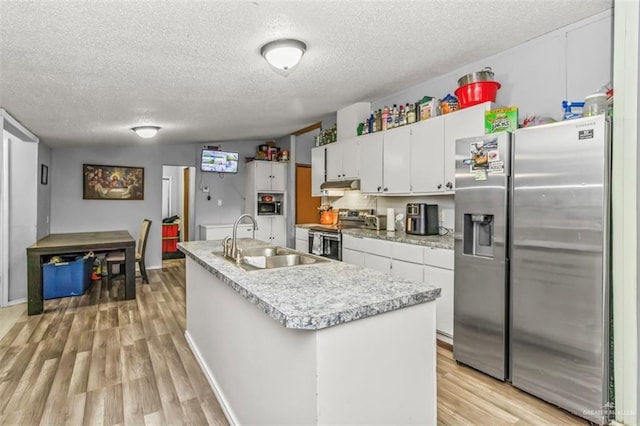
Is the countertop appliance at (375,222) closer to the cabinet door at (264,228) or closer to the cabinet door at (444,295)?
the cabinet door at (444,295)

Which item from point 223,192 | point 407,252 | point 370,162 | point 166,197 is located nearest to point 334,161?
point 370,162

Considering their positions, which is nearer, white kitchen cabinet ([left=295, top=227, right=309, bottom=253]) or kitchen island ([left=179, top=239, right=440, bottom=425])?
kitchen island ([left=179, top=239, right=440, bottom=425])

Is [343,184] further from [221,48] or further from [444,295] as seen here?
[221,48]

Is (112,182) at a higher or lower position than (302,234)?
higher

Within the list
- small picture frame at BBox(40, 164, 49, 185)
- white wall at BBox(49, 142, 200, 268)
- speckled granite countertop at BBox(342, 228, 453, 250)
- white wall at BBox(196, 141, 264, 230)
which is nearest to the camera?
speckled granite countertop at BBox(342, 228, 453, 250)

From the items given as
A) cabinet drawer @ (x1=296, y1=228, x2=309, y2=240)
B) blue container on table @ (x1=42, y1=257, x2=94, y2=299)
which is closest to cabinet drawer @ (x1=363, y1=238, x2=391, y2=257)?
cabinet drawer @ (x1=296, y1=228, x2=309, y2=240)

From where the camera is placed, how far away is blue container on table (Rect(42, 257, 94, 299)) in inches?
167

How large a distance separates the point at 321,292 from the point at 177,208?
7.43 meters

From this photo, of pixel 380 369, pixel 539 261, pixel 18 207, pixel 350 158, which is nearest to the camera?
pixel 380 369

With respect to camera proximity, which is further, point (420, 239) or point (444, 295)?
point (420, 239)

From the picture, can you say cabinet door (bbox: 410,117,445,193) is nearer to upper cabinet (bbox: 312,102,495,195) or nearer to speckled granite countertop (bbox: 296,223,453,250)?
upper cabinet (bbox: 312,102,495,195)

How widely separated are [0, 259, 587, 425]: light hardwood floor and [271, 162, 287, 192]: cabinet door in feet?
11.6

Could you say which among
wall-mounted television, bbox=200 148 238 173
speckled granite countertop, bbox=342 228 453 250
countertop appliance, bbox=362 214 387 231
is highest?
wall-mounted television, bbox=200 148 238 173

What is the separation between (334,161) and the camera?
4.73 meters
